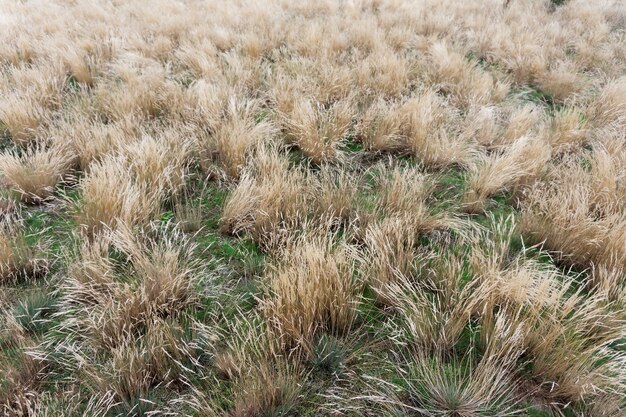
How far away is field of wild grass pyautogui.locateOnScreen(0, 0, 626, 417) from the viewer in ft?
5.80

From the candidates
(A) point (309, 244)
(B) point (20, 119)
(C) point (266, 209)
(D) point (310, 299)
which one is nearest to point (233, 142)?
(C) point (266, 209)

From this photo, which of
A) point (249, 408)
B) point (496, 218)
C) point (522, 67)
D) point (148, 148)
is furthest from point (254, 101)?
point (522, 67)

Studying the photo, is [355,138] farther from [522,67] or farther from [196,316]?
[522,67]

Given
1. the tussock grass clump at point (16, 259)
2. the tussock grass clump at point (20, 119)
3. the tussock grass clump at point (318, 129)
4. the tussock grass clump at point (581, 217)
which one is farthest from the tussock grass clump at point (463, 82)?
the tussock grass clump at point (20, 119)

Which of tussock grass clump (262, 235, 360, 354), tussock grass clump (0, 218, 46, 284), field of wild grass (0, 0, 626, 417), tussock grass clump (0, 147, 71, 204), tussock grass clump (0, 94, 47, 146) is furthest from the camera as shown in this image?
tussock grass clump (0, 94, 47, 146)

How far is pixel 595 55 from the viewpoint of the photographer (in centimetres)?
716

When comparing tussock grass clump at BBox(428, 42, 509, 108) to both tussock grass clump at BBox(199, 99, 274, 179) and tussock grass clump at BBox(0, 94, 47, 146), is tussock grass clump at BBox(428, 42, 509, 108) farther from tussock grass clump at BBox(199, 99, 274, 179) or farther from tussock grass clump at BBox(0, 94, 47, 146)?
tussock grass clump at BBox(0, 94, 47, 146)

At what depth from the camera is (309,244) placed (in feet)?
7.46

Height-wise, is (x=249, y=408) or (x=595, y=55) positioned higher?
(x=595, y=55)

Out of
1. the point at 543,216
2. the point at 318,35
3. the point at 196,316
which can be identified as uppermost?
the point at 318,35

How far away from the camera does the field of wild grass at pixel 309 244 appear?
1769 mm

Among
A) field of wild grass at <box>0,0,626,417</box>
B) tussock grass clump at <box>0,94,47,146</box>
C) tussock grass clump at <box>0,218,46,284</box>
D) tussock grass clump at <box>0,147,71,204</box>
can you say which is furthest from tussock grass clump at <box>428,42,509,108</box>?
tussock grass clump at <box>0,94,47,146</box>

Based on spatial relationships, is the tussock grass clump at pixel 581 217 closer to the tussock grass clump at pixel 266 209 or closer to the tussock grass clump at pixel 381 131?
the tussock grass clump at pixel 381 131

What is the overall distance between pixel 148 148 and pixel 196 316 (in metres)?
1.73
